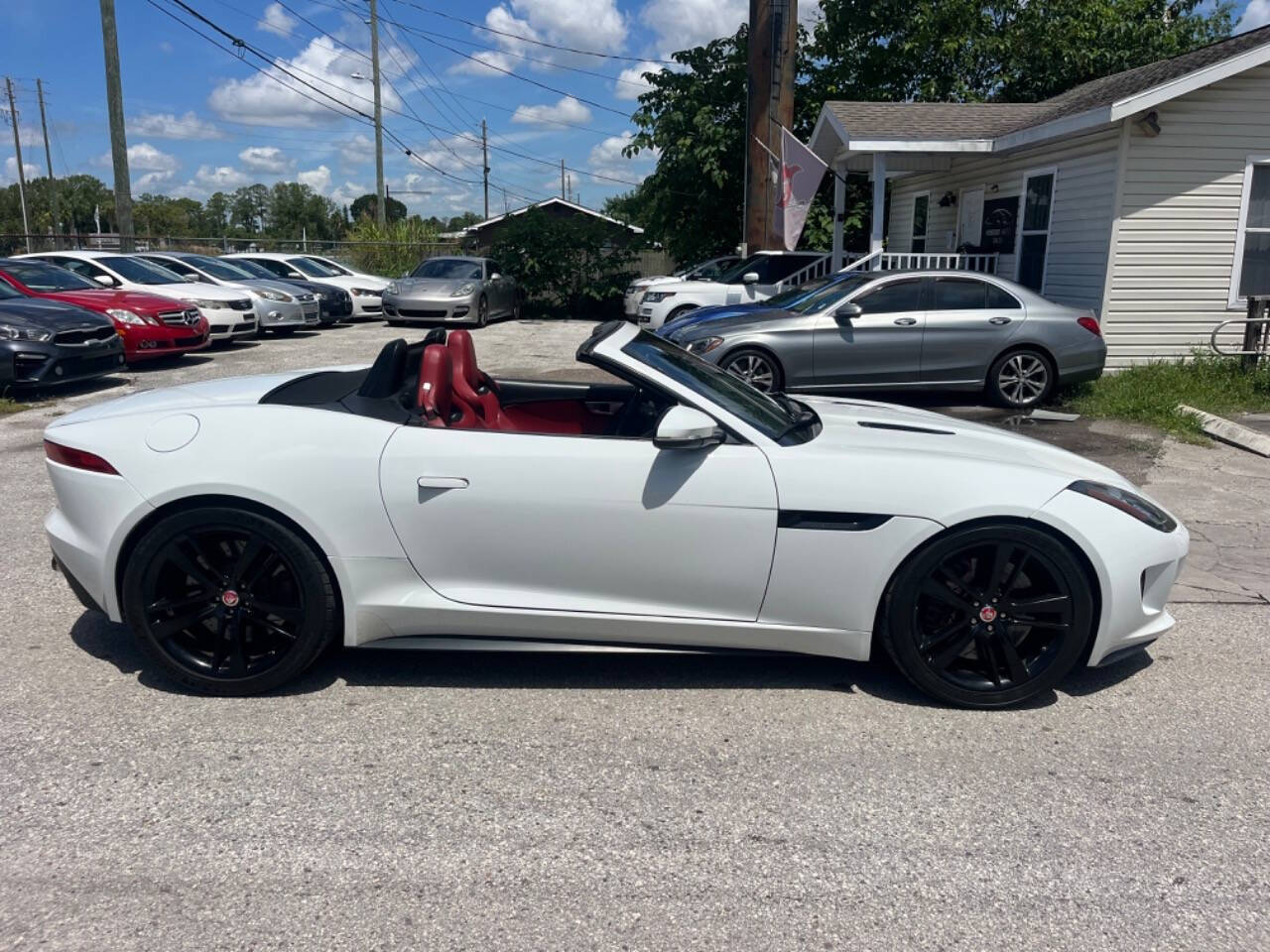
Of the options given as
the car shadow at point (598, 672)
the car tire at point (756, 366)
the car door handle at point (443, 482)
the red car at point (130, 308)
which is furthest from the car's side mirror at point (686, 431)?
the red car at point (130, 308)

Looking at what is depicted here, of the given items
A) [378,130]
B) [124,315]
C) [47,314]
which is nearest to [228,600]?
A: [47,314]

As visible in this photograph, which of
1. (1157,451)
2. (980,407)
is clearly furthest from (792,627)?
(980,407)

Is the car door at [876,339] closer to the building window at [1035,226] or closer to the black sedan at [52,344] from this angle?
the building window at [1035,226]

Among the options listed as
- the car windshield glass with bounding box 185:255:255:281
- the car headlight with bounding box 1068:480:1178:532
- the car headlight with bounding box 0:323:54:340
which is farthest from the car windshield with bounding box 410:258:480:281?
the car headlight with bounding box 1068:480:1178:532

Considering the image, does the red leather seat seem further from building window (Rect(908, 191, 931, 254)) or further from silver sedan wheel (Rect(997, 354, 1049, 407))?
building window (Rect(908, 191, 931, 254))

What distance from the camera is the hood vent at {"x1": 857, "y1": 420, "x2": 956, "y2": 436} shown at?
168 inches

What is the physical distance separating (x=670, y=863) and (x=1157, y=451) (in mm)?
7487

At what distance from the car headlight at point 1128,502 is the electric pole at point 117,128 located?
20852 millimetres

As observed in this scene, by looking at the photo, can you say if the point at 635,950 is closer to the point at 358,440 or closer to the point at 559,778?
the point at 559,778

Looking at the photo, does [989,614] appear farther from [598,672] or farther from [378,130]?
[378,130]

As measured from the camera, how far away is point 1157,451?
8766 mm

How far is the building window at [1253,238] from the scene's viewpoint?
1202cm

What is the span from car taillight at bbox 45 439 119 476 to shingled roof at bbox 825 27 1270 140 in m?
11.3

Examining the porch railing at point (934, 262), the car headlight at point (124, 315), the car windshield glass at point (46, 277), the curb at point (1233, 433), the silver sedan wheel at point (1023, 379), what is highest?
the porch railing at point (934, 262)
